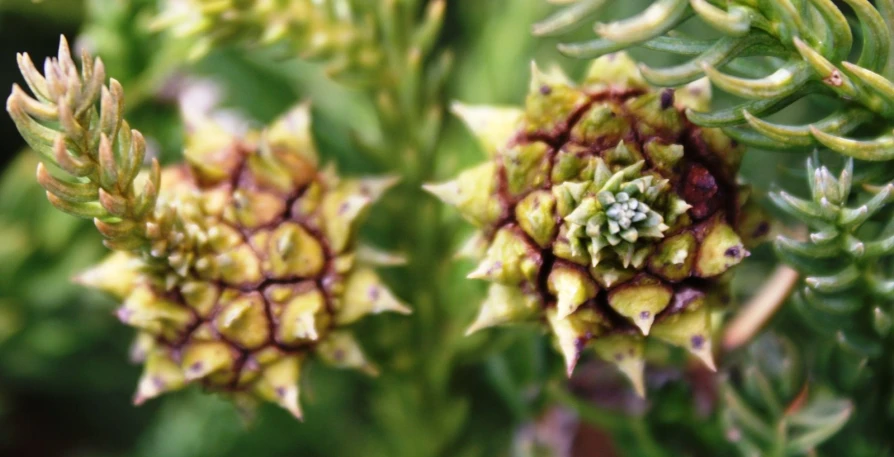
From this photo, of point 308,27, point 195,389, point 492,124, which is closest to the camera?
point 492,124

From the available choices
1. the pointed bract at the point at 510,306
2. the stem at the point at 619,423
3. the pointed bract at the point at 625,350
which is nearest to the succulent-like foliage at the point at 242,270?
the pointed bract at the point at 510,306

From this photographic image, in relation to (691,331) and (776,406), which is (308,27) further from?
(776,406)

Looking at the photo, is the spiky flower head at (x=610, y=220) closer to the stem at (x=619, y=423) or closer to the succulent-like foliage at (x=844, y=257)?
the succulent-like foliage at (x=844, y=257)

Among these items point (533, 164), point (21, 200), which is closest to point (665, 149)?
point (533, 164)

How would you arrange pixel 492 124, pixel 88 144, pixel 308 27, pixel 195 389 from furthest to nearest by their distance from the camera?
pixel 195 389 → pixel 308 27 → pixel 492 124 → pixel 88 144

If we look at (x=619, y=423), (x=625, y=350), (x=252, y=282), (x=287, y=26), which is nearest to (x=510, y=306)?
(x=625, y=350)

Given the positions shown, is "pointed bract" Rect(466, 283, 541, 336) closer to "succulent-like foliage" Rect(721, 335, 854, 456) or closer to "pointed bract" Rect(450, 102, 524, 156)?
"pointed bract" Rect(450, 102, 524, 156)
